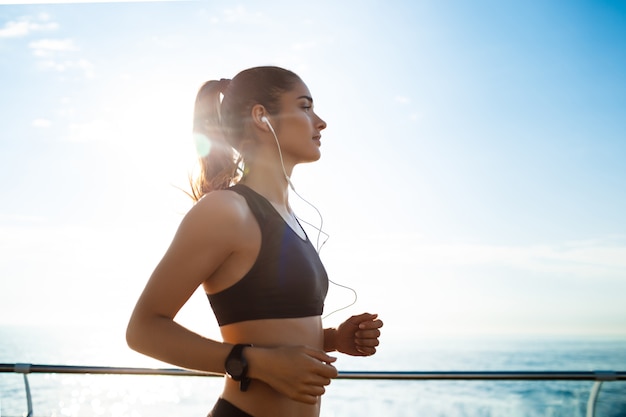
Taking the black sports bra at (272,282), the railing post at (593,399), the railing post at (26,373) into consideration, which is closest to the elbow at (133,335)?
the black sports bra at (272,282)

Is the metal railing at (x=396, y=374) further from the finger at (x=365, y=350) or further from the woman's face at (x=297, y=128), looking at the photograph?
the woman's face at (x=297, y=128)

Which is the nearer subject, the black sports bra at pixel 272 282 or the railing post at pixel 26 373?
the black sports bra at pixel 272 282

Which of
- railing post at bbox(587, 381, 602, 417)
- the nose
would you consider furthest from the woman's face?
railing post at bbox(587, 381, 602, 417)

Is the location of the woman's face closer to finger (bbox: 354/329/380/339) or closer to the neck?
the neck

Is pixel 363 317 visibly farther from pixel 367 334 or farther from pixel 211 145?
pixel 211 145

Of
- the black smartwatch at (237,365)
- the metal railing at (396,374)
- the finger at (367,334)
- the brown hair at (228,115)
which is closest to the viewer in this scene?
the black smartwatch at (237,365)

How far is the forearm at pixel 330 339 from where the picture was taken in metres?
1.29

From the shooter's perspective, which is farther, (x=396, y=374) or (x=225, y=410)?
(x=396, y=374)

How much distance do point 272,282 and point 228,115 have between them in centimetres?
49

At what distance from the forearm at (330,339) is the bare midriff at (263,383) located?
19 cm

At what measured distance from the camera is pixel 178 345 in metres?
0.96

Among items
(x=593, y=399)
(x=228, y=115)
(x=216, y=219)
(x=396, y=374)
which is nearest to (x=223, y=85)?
(x=228, y=115)

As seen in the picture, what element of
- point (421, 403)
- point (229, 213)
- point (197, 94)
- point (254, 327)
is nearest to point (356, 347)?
point (254, 327)

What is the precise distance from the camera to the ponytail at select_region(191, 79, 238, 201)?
1.39 m
